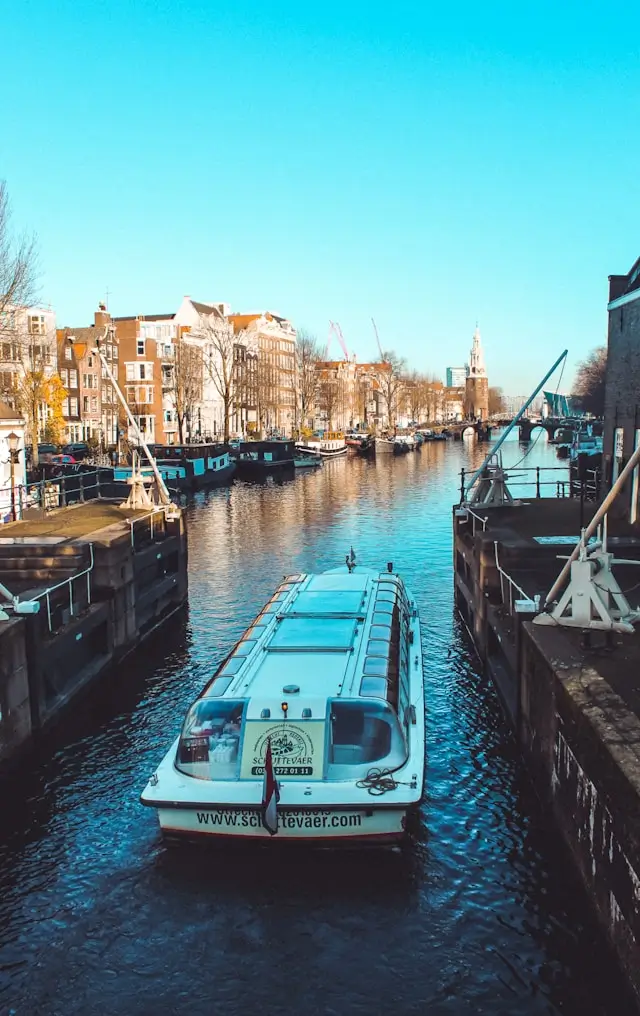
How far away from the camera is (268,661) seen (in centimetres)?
1521

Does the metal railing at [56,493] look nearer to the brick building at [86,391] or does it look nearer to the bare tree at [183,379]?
the brick building at [86,391]

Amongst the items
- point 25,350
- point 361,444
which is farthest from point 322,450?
point 25,350

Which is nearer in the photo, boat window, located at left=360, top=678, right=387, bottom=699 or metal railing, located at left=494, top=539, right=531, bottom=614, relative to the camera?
boat window, located at left=360, top=678, right=387, bottom=699

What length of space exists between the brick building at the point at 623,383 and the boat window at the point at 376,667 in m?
13.5

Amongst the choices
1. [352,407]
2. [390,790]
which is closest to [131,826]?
[390,790]

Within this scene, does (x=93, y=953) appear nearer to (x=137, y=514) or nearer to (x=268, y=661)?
(x=268, y=661)

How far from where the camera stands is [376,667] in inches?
583

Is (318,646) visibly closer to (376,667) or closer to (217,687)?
(376,667)

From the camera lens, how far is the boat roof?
45.8 ft

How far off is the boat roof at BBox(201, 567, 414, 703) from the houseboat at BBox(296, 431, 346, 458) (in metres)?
83.2

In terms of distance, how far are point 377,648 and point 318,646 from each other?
1.08 meters

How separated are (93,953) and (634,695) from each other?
8026 mm

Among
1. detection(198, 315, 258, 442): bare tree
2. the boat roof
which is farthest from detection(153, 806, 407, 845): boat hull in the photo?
detection(198, 315, 258, 442): bare tree

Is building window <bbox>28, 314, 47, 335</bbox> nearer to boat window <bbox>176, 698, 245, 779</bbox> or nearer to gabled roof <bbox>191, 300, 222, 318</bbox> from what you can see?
gabled roof <bbox>191, 300, 222, 318</bbox>
